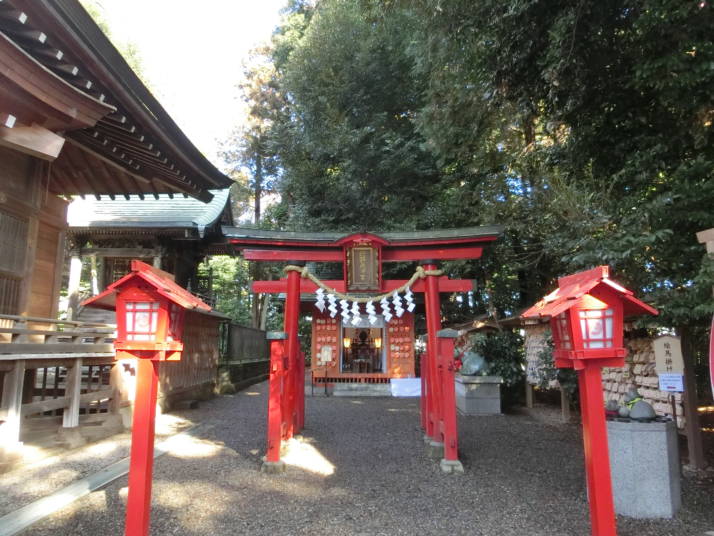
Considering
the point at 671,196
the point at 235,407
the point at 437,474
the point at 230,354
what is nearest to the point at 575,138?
the point at 671,196

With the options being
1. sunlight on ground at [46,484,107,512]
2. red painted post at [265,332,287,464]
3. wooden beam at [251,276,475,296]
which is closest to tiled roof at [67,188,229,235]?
wooden beam at [251,276,475,296]

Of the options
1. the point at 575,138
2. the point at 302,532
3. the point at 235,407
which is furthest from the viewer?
the point at 235,407

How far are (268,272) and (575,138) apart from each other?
16692mm

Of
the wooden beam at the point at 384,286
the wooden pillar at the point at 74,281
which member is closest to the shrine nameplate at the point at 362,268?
the wooden beam at the point at 384,286

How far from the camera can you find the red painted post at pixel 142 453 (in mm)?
3127

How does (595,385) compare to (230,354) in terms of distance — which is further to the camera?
(230,354)

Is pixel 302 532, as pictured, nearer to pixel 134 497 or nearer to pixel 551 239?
pixel 134 497

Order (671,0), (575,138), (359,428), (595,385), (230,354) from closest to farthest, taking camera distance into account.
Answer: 1. (595,385)
2. (671,0)
3. (575,138)
4. (359,428)
5. (230,354)

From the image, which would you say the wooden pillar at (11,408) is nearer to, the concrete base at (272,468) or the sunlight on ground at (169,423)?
the sunlight on ground at (169,423)

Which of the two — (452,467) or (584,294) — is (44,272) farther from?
(584,294)

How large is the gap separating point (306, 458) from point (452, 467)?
2081 mm

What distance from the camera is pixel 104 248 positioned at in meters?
13.3

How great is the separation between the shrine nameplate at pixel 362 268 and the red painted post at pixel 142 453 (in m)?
4.16

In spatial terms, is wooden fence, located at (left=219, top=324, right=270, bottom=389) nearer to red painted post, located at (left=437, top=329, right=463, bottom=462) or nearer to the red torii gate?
the red torii gate
